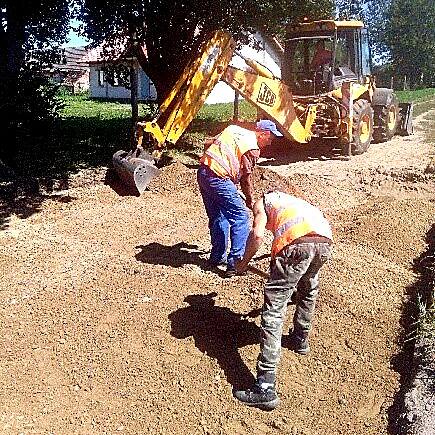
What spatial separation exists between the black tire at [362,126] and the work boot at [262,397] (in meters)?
8.38

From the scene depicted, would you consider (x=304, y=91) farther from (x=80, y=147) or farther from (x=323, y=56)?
(x=80, y=147)

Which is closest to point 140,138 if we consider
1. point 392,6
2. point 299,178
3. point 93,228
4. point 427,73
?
point 93,228

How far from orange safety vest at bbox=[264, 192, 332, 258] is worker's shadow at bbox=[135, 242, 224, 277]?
1.93 metres

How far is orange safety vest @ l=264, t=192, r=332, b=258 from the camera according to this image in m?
3.97

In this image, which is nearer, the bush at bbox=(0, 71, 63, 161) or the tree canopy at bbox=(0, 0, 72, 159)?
the tree canopy at bbox=(0, 0, 72, 159)

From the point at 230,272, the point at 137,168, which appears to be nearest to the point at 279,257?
the point at 230,272

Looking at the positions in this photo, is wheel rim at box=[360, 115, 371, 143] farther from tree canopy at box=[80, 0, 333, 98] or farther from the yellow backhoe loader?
tree canopy at box=[80, 0, 333, 98]

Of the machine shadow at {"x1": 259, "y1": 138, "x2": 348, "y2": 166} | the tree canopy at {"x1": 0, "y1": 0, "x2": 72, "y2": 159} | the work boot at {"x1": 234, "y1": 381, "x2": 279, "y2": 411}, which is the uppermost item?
the tree canopy at {"x1": 0, "y1": 0, "x2": 72, "y2": 159}

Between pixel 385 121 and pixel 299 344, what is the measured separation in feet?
31.5

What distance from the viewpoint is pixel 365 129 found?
12422mm

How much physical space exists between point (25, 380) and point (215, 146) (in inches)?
104

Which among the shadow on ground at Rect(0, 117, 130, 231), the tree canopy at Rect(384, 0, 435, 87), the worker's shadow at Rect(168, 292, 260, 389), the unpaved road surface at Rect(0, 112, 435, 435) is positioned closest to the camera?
the unpaved road surface at Rect(0, 112, 435, 435)

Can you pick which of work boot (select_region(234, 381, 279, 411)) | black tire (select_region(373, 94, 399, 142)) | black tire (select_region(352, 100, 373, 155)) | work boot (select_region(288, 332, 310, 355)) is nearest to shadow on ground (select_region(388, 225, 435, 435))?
work boot (select_region(288, 332, 310, 355))

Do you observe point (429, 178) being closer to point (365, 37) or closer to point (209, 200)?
point (365, 37)
